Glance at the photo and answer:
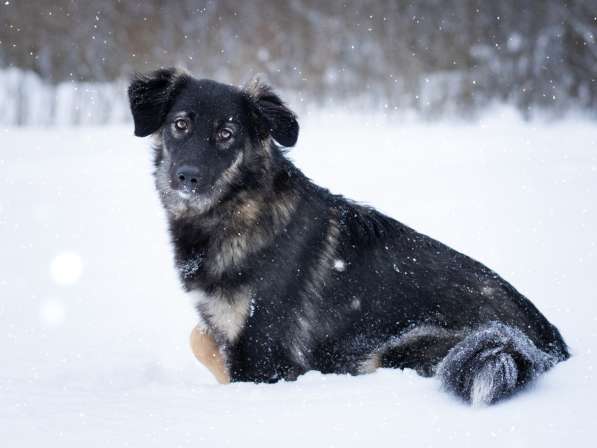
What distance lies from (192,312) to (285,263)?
2189mm

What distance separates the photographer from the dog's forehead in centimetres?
425

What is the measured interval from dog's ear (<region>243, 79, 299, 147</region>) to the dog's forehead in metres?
0.10

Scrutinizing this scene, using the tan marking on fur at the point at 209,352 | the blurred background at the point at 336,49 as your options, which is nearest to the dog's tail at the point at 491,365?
the tan marking on fur at the point at 209,352

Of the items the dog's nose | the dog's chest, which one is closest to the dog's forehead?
the dog's nose

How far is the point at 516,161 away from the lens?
10.2 m

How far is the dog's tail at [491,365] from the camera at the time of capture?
3195 mm

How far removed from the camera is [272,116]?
429 centimetres

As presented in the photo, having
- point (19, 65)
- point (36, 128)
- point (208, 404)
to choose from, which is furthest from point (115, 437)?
point (19, 65)

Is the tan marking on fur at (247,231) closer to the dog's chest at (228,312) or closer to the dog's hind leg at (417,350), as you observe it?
the dog's chest at (228,312)

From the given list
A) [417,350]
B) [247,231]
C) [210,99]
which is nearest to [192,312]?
[247,231]

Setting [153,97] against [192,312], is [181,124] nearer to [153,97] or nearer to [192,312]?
[153,97]

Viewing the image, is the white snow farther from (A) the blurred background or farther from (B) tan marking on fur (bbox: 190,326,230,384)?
(A) the blurred background

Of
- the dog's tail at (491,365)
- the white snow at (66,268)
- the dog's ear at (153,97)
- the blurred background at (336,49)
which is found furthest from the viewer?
the blurred background at (336,49)

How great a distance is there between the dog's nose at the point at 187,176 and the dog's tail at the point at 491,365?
1.78 metres
